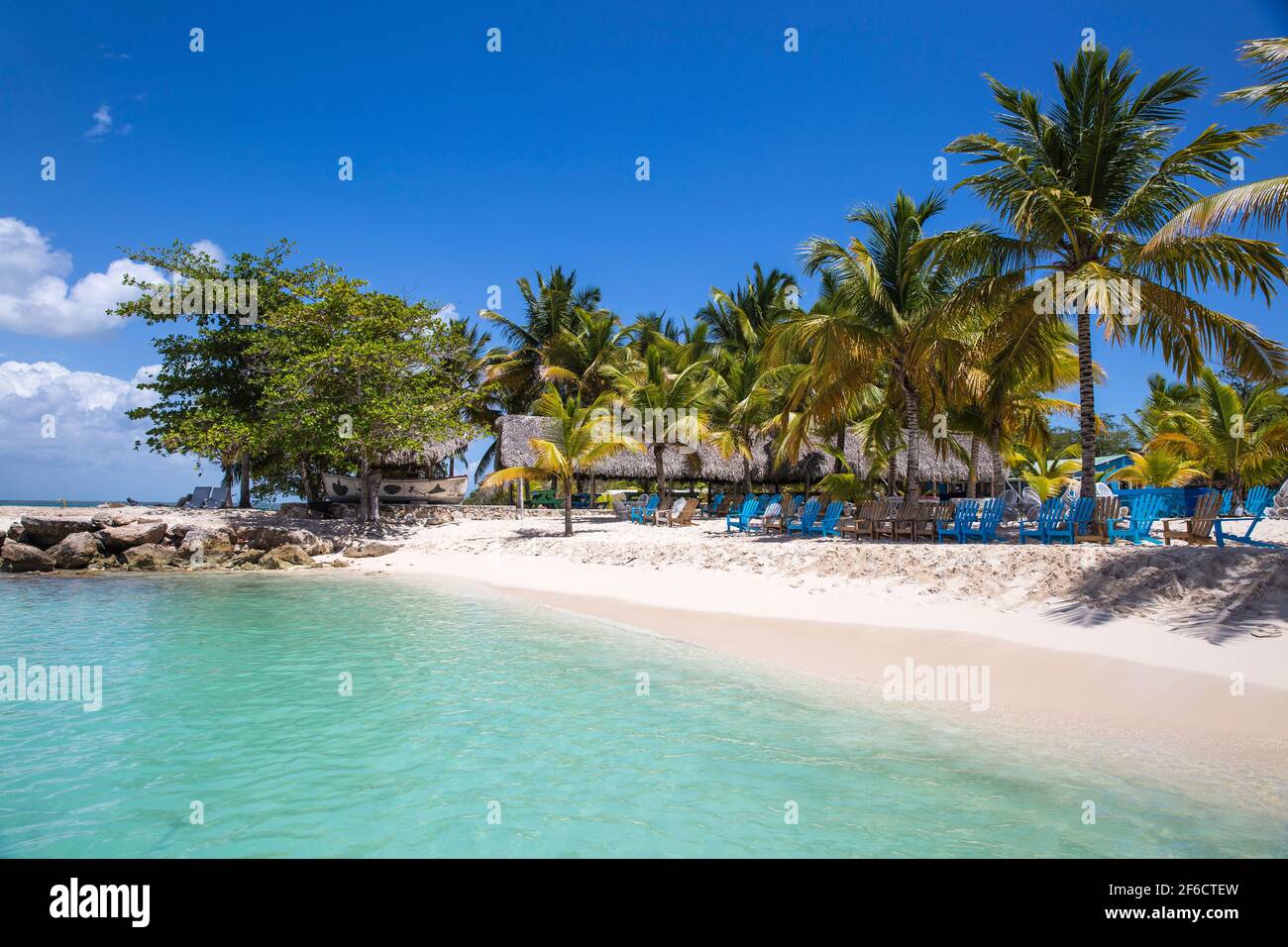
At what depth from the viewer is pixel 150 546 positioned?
17.2 meters

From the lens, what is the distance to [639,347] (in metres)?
33.5

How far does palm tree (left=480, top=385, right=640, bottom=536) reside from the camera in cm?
1889

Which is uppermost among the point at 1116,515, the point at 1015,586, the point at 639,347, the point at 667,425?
the point at 639,347

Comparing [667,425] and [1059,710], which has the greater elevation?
[667,425]

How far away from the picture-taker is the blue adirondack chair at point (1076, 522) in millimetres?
11289

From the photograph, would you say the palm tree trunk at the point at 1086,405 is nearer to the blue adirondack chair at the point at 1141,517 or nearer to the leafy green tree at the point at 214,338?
the blue adirondack chair at the point at 1141,517

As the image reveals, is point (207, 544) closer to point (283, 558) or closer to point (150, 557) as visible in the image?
point (150, 557)


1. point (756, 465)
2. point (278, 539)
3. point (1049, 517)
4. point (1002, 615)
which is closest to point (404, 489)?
point (278, 539)

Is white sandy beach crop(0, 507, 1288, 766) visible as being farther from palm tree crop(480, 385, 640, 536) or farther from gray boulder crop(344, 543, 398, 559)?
gray boulder crop(344, 543, 398, 559)

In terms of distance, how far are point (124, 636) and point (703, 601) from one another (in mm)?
7904

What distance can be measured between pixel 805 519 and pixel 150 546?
1600 centimetres

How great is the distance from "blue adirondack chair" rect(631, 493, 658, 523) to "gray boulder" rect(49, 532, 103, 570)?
45.1 feet
